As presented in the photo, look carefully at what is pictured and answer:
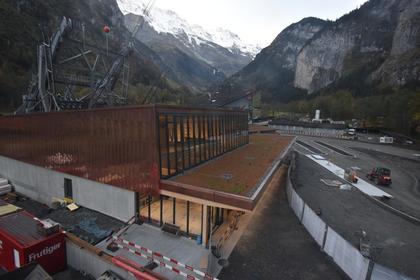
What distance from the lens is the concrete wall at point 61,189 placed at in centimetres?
1652

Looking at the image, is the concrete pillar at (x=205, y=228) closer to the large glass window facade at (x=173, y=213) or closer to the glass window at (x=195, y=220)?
the large glass window facade at (x=173, y=213)

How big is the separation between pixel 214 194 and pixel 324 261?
25.2ft

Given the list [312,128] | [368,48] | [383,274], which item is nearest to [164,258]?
[383,274]

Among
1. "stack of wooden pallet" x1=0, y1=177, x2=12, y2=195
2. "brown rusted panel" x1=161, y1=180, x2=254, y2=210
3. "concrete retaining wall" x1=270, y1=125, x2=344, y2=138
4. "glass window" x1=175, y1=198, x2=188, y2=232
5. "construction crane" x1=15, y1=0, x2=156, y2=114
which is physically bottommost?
"stack of wooden pallet" x1=0, y1=177, x2=12, y2=195

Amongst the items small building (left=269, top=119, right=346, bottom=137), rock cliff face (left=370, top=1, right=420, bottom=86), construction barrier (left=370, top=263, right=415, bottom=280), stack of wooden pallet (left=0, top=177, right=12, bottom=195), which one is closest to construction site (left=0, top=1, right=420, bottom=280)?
construction barrier (left=370, top=263, right=415, bottom=280)

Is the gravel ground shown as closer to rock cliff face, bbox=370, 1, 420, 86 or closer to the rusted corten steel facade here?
the rusted corten steel facade

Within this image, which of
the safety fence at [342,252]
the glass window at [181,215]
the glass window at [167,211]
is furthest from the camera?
the glass window at [167,211]

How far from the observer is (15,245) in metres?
11.1

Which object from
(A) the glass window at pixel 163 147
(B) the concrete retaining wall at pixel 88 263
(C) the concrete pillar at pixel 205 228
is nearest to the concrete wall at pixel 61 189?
(A) the glass window at pixel 163 147

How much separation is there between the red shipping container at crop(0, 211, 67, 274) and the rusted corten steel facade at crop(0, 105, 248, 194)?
16.9ft

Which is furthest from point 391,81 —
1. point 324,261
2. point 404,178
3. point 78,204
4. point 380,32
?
point 78,204

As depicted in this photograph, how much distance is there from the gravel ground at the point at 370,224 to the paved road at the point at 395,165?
3.42 metres

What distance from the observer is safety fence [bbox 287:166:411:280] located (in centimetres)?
952

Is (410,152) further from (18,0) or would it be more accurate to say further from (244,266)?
(18,0)
